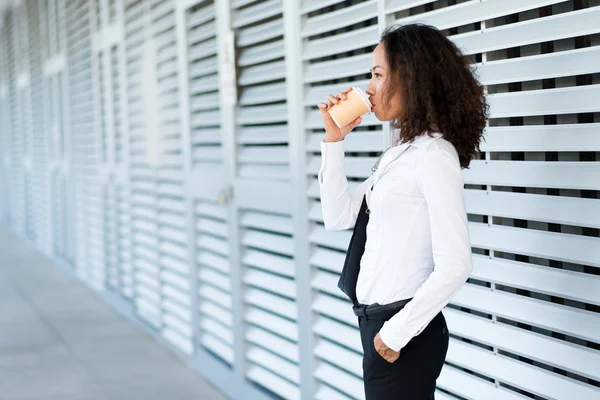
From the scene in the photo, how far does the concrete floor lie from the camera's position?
403 centimetres

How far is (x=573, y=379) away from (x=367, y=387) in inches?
20.2

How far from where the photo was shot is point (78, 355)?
4.73 meters

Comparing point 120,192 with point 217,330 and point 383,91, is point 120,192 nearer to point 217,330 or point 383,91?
point 217,330

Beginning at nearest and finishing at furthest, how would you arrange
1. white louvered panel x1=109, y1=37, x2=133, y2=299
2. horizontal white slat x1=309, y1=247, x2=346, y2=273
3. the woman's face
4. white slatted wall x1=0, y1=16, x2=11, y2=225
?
1. the woman's face
2. horizontal white slat x1=309, y1=247, x2=346, y2=273
3. white louvered panel x1=109, y1=37, x2=133, y2=299
4. white slatted wall x1=0, y1=16, x2=11, y2=225

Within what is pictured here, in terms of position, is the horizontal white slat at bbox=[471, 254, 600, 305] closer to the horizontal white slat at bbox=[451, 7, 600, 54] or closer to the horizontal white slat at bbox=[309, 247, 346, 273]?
the horizontal white slat at bbox=[451, 7, 600, 54]

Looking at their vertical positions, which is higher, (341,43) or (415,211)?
(341,43)

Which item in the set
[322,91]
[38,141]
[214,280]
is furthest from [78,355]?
[38,141]

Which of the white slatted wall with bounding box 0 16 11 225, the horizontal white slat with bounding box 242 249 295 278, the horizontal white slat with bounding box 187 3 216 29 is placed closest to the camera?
the horizontal white slat with bounding box 242 249 295 278

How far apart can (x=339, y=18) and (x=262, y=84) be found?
0.90m

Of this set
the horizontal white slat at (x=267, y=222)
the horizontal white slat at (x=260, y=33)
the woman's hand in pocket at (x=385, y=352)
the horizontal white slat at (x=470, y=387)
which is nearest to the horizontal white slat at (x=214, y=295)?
the horizontal white slat at (x=267, y=222)

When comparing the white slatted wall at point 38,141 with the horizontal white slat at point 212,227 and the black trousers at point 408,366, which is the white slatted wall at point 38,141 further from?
the black trousers at point 408,366

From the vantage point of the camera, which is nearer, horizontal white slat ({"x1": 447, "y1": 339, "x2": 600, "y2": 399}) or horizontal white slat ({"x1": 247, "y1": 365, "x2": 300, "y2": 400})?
horizontal white slat ({"x1": 447, "y1": 339, "x2": 600, "y2": 399})

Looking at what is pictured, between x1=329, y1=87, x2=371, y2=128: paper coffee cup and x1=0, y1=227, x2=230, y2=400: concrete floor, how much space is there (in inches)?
97.1

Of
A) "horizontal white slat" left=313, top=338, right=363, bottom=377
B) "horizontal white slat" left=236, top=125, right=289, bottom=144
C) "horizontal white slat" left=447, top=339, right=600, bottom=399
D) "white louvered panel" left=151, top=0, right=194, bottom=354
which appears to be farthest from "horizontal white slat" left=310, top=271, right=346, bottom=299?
"white louvered panel" left=151, top=0, right=194, bottom=354
